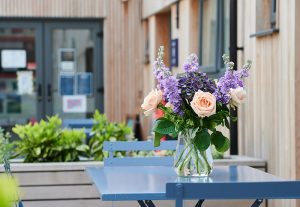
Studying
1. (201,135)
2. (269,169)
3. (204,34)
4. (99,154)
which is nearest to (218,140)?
(201,135)

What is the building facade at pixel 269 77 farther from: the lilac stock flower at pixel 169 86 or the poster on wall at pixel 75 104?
the poster on wall at pixel 75 104

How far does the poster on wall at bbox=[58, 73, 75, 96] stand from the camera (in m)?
12.6

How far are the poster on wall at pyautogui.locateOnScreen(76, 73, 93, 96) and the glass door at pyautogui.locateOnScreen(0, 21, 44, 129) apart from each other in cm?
60

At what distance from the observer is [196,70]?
3.56m

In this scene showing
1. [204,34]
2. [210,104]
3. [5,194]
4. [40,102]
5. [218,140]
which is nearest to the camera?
[5,194]

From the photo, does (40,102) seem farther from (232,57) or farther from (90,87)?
(232,57)

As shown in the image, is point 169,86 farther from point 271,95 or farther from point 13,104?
point 13,104

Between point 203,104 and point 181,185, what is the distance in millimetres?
942

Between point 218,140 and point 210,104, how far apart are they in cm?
28

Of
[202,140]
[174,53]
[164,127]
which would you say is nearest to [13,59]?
[174,53]

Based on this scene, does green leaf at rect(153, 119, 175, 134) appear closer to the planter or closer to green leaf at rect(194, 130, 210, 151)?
green leaf at rect(194, 130, 210, 151)

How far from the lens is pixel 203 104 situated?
3.38 metres

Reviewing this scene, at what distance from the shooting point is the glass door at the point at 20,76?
41.1 ft

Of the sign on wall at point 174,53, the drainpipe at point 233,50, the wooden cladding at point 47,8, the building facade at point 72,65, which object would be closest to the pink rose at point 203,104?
the drainpipe at point 233,50
